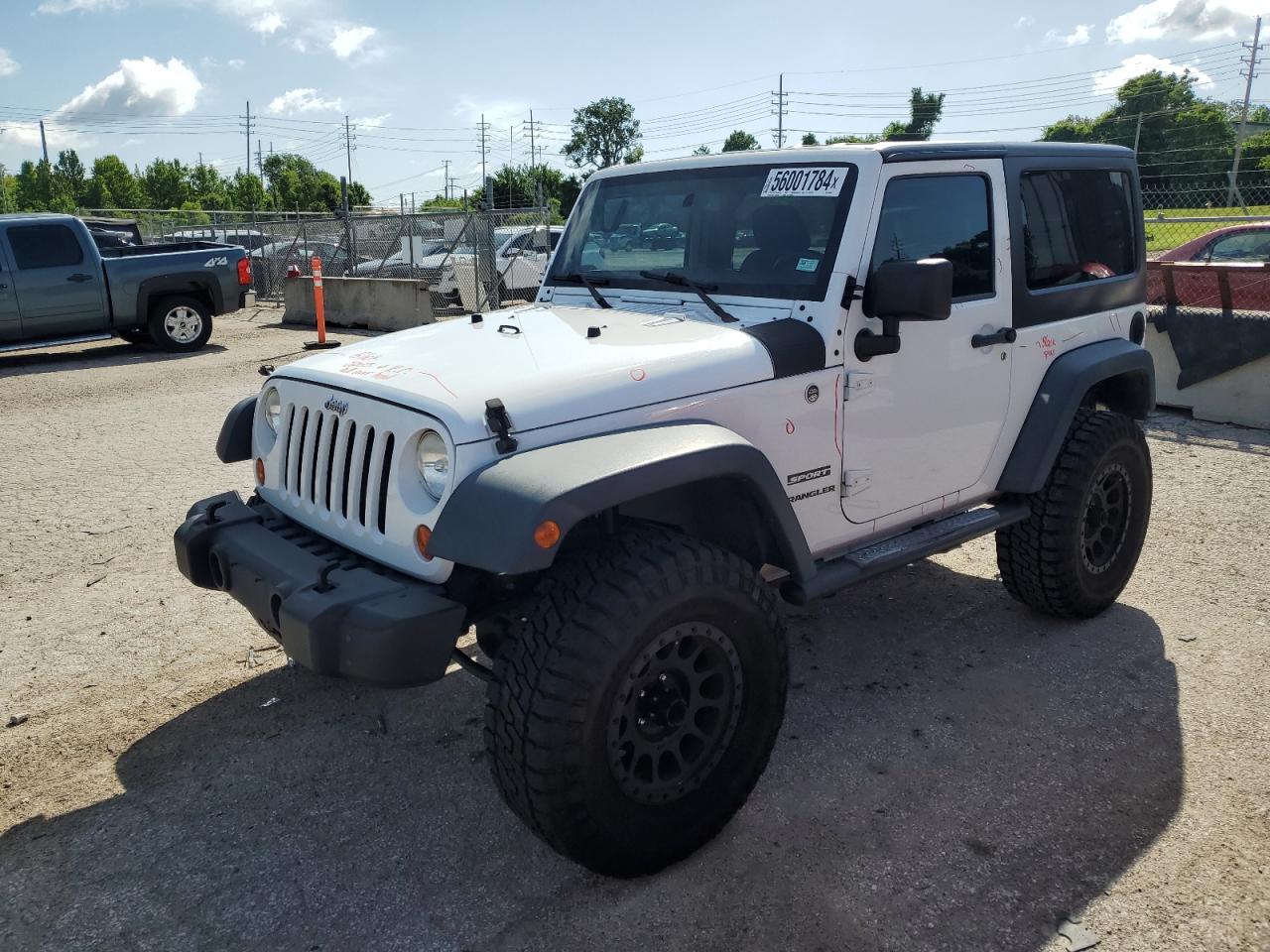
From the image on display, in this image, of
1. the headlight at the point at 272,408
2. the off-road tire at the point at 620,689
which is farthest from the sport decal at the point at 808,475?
the headlight at the point at 272,408

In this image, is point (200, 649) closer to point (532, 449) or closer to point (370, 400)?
point (370, 400)

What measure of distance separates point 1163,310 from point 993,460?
5802 millimetres

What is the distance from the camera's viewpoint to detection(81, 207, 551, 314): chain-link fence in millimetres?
17391

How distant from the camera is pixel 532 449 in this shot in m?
2.75

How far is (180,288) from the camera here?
1335 centimetres

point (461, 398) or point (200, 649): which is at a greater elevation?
point (461, 398)

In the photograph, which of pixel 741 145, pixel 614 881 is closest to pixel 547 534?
pixel 614 881

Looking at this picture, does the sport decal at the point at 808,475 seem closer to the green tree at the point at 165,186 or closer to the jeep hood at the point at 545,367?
the jeep hood at the point at 545,367

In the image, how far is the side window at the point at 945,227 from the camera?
3.61 m

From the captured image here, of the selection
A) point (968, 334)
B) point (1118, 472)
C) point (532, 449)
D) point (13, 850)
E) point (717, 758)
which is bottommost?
point (13, 850)

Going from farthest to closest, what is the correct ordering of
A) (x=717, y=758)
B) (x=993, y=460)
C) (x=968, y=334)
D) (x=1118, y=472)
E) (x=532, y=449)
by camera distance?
(x=1118, y=472) < (x=993, y=460) < (x=968, y=334) < (x=717, y=758) < (x=532, y=449)

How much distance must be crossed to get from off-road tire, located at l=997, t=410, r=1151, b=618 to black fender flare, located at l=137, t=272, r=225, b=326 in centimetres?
1206

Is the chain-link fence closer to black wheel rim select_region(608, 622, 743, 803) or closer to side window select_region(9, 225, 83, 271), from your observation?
side window select_region(9, 225, 83, 271)

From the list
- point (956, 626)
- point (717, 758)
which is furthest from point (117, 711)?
point (956, 626)
